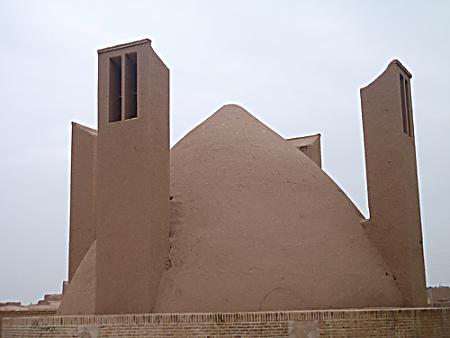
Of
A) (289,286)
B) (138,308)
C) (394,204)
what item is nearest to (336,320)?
(289,286)

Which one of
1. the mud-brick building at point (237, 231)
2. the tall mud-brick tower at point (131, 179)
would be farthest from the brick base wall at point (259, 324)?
the tall mud-brick tower at point (131, 179)

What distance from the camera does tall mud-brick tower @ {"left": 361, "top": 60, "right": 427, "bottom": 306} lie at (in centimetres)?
1153

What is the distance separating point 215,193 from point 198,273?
1.73 meters

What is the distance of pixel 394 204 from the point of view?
1174cm

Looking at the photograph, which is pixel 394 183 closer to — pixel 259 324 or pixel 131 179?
pixel 259 324

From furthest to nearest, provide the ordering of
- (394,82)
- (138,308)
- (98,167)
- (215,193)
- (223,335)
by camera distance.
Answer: (394,82)
(215,193)
(98,167)
(138,308)
(223,335)

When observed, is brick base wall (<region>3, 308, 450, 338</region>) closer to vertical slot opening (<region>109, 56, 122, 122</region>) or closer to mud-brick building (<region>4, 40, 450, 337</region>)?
mud-brick building (<region>4, 40, 450, 337</region>)

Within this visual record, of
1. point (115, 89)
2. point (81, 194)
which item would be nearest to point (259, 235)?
point (115, 89)

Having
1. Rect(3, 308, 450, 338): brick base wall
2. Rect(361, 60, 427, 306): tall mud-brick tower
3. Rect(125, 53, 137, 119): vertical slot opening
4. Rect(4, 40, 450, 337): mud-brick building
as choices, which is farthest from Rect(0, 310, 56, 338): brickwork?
Rect(361, 60, 427, 306): tall mud-brick tower

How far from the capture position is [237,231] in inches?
411

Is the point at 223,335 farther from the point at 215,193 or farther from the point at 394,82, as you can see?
the point at 394,82

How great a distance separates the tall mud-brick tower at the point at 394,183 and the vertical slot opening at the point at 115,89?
15.2ft

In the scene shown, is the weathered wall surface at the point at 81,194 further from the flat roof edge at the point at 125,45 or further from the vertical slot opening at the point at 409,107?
the vertical slot opening at the point at 409,107

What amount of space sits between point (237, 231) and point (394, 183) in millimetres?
3242
